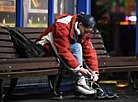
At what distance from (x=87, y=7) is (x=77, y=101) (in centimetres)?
253

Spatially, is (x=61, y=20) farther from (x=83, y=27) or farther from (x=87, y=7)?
(x=87, y=7)

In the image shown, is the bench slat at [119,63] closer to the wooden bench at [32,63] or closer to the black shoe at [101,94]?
the wooden bench at [32,63]

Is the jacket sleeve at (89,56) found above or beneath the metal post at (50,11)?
beneath

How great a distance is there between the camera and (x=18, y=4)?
5637 mm

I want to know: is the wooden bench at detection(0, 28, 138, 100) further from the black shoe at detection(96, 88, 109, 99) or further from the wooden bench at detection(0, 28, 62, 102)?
the black shoe at detection(96, 88, 109, 99)

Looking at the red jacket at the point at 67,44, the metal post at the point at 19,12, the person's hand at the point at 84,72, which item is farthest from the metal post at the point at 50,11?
the person's hand at the point at 84,72

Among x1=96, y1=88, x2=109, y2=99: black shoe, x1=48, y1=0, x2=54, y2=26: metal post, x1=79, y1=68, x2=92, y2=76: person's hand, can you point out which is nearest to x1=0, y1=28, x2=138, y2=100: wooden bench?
x1=79, y1=68, x2=92, y2=76: person's hand

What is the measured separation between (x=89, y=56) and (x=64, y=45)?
0.51m

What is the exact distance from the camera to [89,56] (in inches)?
181

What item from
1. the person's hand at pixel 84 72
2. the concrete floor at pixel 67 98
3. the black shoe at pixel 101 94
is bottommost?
the concrete floor at pixel 67 98

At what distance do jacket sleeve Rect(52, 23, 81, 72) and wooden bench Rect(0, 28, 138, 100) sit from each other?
141 mm

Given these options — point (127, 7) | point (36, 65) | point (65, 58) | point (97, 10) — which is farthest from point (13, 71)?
point (127, 7)

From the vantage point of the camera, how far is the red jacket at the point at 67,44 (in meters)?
4.20

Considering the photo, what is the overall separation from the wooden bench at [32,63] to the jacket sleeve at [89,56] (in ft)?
0.55
